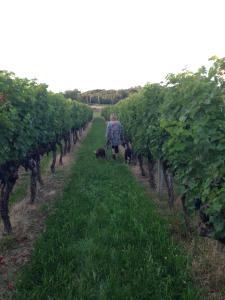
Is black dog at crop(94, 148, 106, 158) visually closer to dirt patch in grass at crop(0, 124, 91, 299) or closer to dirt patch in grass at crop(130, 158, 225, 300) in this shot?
dirt patch in grass at crop(0, 124, 91, 299)

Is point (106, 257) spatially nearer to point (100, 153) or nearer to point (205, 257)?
point (205, 257)

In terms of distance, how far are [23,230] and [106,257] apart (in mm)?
2396

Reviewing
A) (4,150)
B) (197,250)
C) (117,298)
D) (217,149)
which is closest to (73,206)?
(4,150)

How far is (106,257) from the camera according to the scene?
20.0 ft

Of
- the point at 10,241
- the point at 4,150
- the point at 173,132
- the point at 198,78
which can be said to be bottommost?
the point at 10,241

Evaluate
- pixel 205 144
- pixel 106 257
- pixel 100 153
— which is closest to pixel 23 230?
pixel 106 257

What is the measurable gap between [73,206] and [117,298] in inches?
170

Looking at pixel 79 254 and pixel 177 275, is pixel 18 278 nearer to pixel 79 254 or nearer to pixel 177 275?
pixel 79 254

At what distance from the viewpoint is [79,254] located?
20.4ft

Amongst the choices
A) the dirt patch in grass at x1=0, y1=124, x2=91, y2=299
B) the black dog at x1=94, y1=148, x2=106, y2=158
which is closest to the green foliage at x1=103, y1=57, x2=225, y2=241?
the dirt patch in grass at x1=0, y1=124, x2=91, y2=299

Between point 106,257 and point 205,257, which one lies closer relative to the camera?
point 205,257

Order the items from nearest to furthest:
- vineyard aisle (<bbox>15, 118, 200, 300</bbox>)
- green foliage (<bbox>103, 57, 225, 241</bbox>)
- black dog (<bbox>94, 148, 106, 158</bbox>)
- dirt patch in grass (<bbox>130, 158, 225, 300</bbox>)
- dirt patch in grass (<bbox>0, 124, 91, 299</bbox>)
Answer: green foliage (<bbox>103, 57, 225, 241</bbox>) → vineyard aisle (<bbox>15, 118, 200, 300</bbox>) → dirt patch in grass (<bbox>130, 158, 225, 300</bbox>) → dirt patch in grass (<bbox>0, 124, 91, 299</bbox>) → black dog (<bbox>94, 148, 106, 158</bbox>)

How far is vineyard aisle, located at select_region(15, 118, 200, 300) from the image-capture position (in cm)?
504

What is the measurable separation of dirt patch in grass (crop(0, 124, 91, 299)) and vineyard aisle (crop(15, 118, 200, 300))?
0.22m
